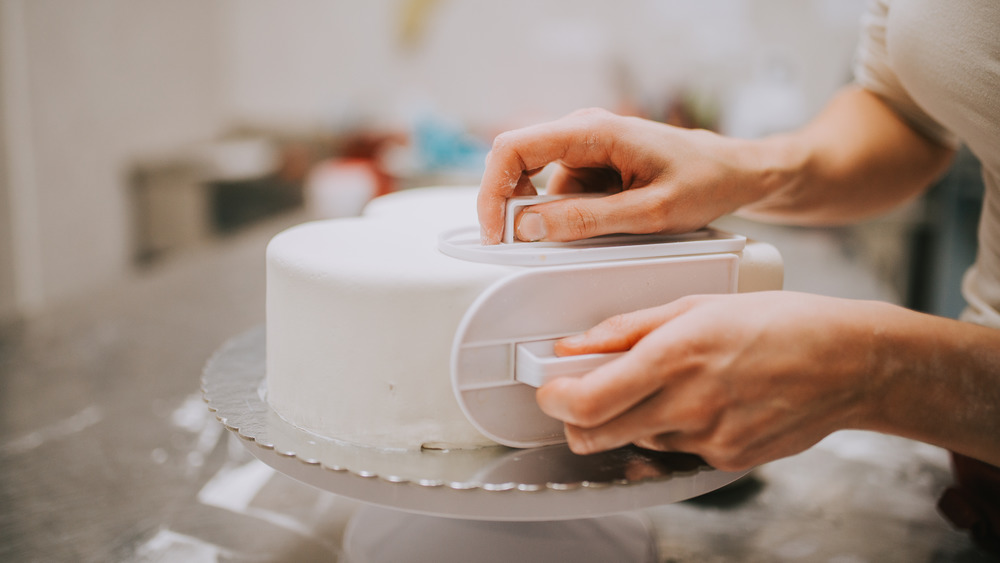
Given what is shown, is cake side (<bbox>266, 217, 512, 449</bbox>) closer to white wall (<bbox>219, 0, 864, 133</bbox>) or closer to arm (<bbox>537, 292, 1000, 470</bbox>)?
arm (<bbox>537, 292, 1000, 470</bbox>)

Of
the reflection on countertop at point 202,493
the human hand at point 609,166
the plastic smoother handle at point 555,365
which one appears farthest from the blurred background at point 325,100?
the plastic smoother handle at point 555,365

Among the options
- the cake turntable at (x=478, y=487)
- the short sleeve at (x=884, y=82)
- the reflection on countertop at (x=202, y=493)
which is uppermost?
the short sleeve at (x=884, y=82)

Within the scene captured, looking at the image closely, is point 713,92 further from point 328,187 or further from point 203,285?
point 203,285

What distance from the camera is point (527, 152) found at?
497 mm

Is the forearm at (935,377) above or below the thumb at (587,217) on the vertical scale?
below

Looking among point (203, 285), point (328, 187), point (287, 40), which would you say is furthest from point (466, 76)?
point (203, 285)

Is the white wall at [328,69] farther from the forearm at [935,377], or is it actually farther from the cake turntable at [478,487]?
the forearm at [935,377]

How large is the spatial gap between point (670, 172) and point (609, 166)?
56 mm

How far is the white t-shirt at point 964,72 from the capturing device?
524 mm

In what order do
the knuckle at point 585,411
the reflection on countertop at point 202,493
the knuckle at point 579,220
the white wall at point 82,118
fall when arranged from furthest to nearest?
1. the white wall at point 82,118
2. the reflection on countertop at point 202,493
3. the knuckle at point 579,220
4. the knuckle at point 585,411

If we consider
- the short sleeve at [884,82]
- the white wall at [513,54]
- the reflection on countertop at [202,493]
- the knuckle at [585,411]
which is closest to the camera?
the knuckle at [585,411]

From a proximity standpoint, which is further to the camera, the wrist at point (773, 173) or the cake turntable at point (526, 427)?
the wrist at point (773, 173)

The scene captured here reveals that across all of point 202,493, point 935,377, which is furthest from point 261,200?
point 935,377

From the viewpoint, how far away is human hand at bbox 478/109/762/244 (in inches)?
19.4
